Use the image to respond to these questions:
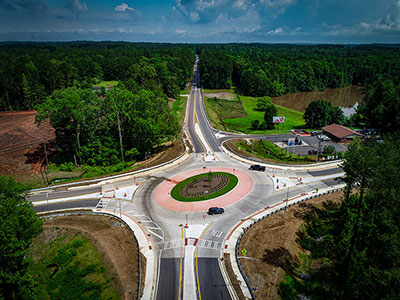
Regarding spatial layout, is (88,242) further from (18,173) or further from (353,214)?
(353,214)

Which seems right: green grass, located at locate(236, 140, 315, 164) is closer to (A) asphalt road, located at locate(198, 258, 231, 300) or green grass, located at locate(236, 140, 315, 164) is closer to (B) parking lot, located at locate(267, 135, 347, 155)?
(B) parking lot, located at locate(267, 135, 347, 155)

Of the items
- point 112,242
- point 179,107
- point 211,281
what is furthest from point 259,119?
point 211,281

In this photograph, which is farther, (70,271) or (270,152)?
(270,152)

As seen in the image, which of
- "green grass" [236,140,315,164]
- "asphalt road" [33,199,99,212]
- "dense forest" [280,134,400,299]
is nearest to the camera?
"dense forest" [280,134,400,299]

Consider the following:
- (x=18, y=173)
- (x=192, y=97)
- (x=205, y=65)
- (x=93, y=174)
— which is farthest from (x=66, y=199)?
(x=205, y=65)

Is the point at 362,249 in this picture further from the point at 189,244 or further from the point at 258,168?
the point at 258,168

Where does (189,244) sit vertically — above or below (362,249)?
below

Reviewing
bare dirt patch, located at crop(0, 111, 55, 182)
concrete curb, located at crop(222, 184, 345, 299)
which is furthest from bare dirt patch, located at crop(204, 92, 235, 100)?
concrete curb, located at crop(222, 184, 345, 299)
